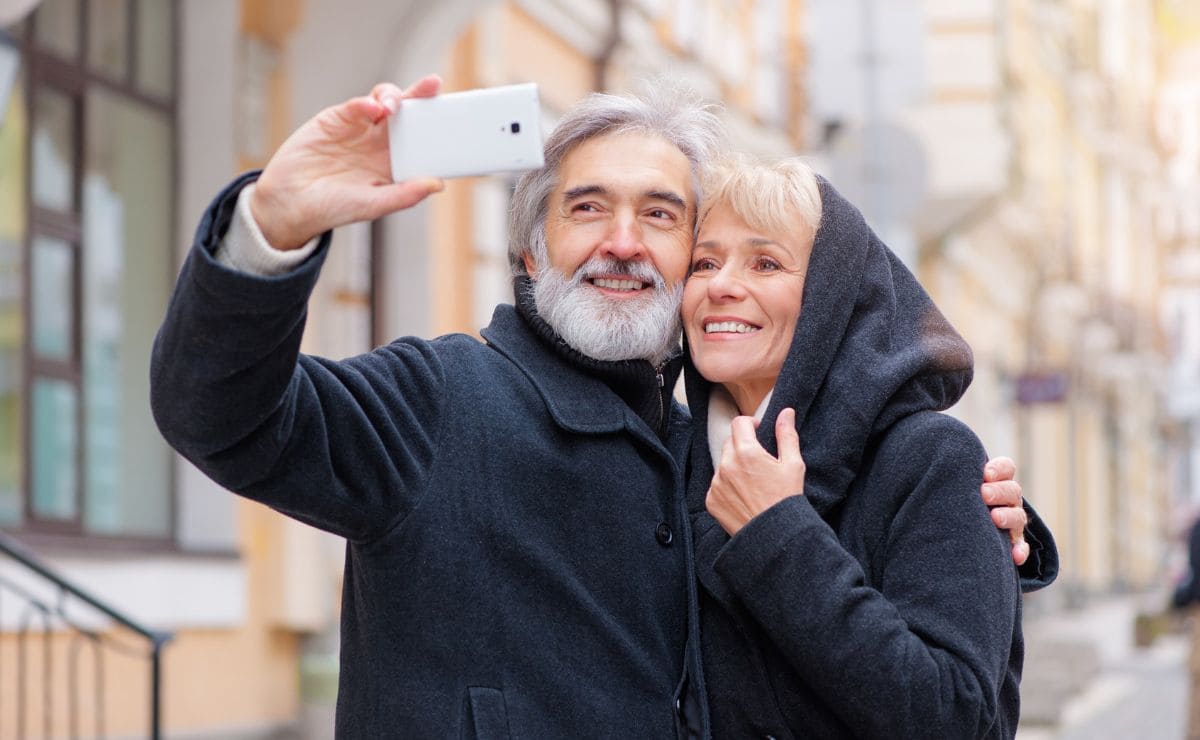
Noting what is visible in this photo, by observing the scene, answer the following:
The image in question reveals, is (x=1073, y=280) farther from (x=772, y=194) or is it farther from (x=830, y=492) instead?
(x=830, y=492)

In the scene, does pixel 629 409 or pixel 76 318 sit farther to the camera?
pixel 76 318

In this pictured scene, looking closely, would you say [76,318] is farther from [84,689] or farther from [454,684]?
[454,684]

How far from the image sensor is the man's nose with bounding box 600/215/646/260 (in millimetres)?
3072

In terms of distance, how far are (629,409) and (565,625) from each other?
40 centimetres

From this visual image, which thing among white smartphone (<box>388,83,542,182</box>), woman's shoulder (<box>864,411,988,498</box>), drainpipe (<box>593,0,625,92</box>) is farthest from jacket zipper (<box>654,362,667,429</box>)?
drainpipe (<box>593,0,625,92</box>)

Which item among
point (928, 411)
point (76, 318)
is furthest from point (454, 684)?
point (76, 318)

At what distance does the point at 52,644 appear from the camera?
24.9 ft

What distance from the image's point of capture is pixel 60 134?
329 inches

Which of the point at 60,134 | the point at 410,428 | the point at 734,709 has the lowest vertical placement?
the point at 734,709

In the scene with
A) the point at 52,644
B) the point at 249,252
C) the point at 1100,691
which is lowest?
the point at 1100,691

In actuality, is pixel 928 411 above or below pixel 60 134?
below

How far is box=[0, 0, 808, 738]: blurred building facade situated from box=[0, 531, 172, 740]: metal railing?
0.08 ft

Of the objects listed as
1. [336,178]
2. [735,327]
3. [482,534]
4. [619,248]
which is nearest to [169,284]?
[619,248]

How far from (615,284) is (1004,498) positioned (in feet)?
2.26
